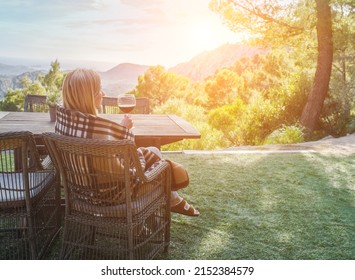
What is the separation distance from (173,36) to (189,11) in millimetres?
828

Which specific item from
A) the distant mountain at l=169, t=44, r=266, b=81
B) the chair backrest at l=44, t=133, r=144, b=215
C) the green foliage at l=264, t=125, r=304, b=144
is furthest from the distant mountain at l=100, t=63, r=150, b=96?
the distant mountain at l=169, t=44, r=266, b=81

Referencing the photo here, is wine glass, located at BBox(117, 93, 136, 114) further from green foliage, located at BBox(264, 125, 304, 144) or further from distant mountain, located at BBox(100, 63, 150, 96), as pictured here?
green foliage, located at BBox(264, 125, 304, 144)

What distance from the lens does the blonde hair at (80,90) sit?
2195 millimetres

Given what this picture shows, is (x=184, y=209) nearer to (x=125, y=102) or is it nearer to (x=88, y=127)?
(x=125, y=102)

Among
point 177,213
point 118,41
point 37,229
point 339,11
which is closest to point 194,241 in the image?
point 177,213

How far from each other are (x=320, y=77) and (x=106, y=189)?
773cm

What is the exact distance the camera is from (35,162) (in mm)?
2465

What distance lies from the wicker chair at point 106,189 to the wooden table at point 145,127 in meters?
0.50

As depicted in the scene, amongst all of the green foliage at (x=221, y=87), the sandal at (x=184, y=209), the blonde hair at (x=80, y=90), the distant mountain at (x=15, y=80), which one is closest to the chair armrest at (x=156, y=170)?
the blonde hair at (x=80, y=90)

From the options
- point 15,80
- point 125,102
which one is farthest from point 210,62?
point 125,102

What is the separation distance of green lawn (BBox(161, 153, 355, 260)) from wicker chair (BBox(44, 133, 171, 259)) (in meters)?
0.48

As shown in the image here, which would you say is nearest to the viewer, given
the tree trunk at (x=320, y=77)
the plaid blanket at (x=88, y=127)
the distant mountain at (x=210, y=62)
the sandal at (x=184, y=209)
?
the plaid blanket at (x=88, y=127)

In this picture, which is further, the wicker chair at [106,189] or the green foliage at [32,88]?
the green foliage at [32,88]

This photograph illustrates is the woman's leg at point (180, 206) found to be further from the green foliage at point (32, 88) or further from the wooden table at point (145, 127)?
the green foliage at point (32, 88)
